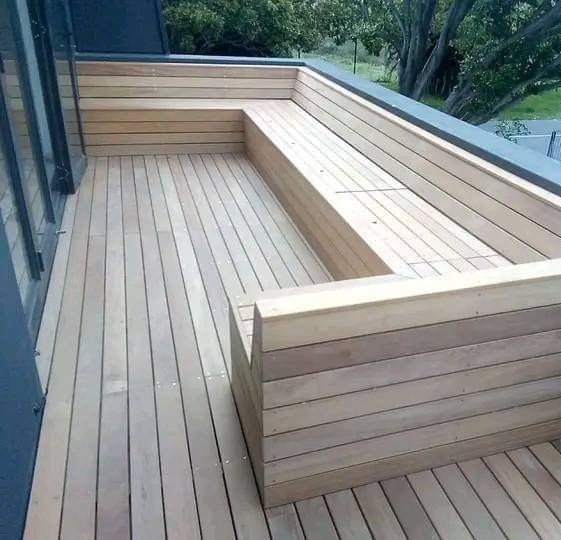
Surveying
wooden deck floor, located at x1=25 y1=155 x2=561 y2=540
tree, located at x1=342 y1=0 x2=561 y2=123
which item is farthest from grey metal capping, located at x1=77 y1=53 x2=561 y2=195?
tree, located at x1=342 y1=0 x2=561 y2=123

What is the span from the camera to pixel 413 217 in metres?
2.34

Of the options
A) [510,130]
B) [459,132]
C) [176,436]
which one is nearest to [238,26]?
[510,130]

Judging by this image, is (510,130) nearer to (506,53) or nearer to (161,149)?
(506,53)

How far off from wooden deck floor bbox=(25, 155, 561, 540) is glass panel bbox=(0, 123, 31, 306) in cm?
21

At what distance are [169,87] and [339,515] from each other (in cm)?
388

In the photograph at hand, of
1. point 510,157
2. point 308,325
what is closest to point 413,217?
point 510,157

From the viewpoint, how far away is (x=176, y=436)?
5.52 feet

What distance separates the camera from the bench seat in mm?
1987

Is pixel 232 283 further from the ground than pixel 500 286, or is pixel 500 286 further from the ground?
pixel 500 286

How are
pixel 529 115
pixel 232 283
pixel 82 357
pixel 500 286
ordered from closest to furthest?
pixel 500 286 < pixel 82 357 < pixel 232 283 < pixel 529 115

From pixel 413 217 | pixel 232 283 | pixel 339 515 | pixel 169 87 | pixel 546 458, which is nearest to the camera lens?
pixel 339 515

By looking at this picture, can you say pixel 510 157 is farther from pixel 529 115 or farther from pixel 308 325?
pixel 529 115

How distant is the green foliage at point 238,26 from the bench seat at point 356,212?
4456mm

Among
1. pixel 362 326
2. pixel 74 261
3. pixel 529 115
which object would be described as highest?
pixel 362 326
